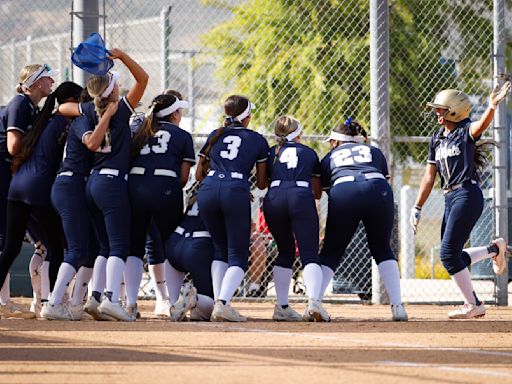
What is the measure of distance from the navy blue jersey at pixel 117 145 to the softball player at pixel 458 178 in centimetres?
273

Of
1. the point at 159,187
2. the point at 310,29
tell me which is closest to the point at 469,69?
the point at 310,29

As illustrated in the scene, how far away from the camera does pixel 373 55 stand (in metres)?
13.5

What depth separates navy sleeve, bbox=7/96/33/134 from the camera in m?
10.3

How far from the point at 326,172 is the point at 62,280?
2467 millimetres

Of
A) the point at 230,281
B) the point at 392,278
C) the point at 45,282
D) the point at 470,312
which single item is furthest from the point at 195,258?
the point at 470,312

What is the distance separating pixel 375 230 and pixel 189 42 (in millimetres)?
12811

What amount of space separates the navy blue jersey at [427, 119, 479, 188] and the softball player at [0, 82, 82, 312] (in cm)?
328

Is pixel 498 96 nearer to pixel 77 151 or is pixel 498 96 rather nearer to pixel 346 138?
pixel 346 138

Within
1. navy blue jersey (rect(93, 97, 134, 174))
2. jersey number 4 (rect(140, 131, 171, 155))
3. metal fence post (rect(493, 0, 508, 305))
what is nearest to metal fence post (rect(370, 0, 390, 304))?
metal fence post (rect(493, 0, 508, 305))

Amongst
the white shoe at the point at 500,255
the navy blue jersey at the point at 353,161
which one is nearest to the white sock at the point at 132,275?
the navy blue jersey at the point at 353,161

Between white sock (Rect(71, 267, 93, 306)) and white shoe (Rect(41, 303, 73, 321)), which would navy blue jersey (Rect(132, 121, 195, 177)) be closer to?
white sock (Rect(71, 267, 93, 306))

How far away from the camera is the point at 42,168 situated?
33.9 ft

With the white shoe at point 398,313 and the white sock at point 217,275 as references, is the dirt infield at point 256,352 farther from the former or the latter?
the white sock at point 217,275

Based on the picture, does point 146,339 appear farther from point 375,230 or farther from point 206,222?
point 375,230
